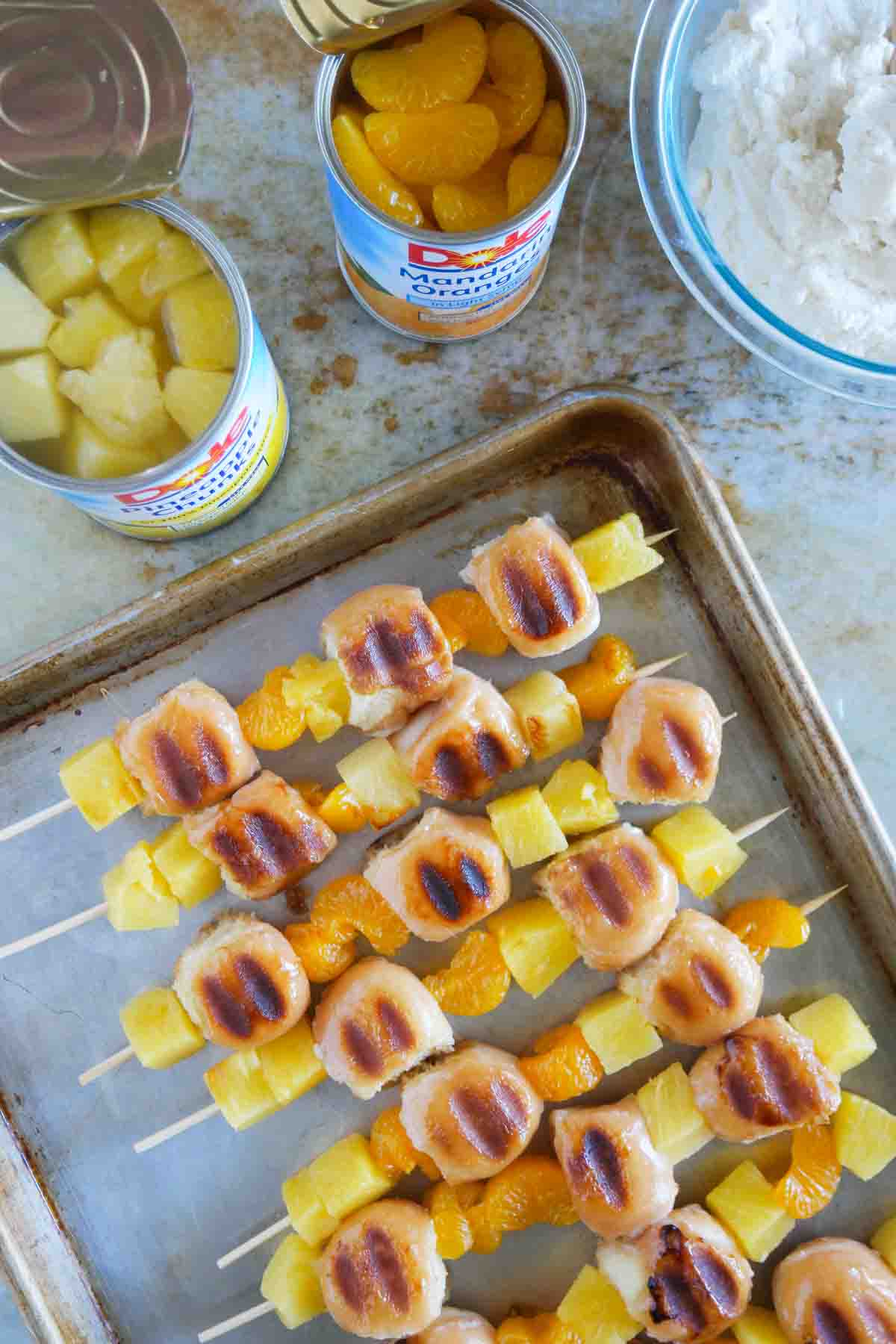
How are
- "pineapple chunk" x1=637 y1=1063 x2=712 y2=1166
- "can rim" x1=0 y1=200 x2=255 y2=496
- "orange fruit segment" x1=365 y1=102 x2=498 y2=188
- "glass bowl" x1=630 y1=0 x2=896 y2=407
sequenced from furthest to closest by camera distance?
"pineapple chunk" x1=637 y1=1063 x2=712 y2=1166 < "glass bowl" x1=630 y1=0 x2=896 y2=407 < "orange fruit segment" x1=365 y1=102 x2=498 y2=188 < "can rim" x1=0 y1=200 x2=255 y2=496

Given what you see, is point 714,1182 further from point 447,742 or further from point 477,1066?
point 447,742

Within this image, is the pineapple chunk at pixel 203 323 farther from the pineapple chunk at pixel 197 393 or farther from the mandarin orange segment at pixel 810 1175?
the mandarin orange segment at pixel 810 1175

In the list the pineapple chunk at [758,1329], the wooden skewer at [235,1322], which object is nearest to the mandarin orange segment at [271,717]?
the wooden skewer at [235,1322]

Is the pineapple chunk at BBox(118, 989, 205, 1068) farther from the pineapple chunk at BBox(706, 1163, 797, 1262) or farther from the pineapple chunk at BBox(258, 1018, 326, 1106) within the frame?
the pineapple chunk at BBox(706, 1163, 797, 1262)

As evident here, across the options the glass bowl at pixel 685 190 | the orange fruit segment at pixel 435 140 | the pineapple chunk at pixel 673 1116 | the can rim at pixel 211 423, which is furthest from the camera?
the pineapple chunk at pixel 673 1116

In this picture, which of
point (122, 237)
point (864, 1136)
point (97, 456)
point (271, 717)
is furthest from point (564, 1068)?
point (122, 237)

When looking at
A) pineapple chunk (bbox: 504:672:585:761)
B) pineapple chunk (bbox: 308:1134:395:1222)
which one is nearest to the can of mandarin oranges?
pineapple chunk (bbox: 504:672:585:761)

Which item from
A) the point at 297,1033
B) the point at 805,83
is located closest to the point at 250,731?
the point at 297,1033
